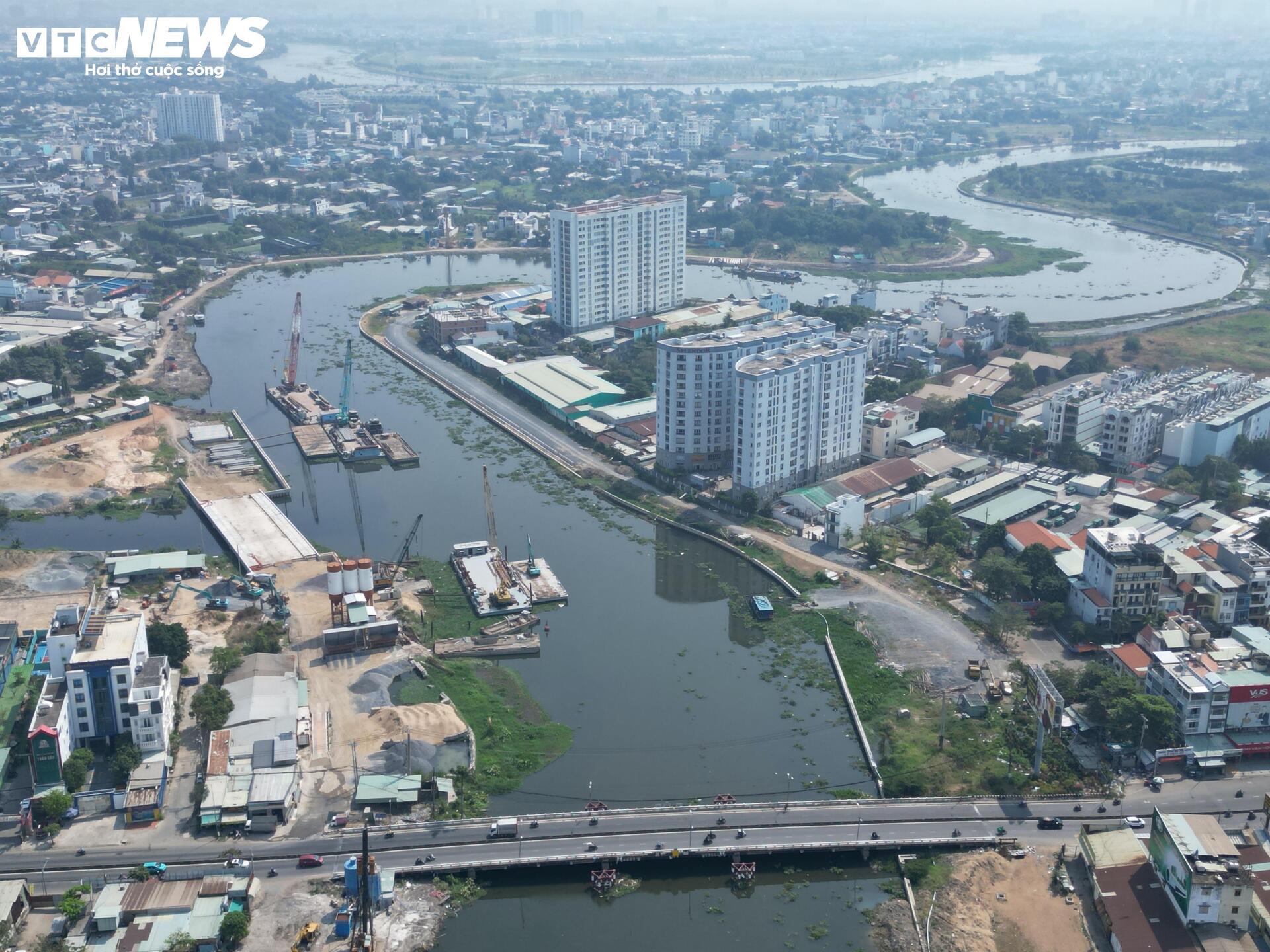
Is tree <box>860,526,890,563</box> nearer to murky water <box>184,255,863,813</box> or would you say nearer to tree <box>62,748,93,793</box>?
murky water <box>184,255,863,813</box>

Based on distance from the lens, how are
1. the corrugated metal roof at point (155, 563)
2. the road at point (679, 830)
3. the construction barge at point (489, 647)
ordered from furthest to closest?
the corrugated metal roof at point (155, 563)
the construction barge at point (489, 647)
the road at point (679, 830)

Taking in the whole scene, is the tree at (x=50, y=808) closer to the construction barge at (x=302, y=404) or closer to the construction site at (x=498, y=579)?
the construction site at (x=498, y=579)

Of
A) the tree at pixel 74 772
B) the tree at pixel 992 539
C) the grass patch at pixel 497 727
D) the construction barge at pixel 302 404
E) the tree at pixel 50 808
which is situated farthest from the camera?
the construction barge at pixel 302 404

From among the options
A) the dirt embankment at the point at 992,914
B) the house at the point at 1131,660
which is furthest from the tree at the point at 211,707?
the house at the point at 1131,660

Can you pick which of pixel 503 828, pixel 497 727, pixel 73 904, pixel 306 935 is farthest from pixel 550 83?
pixel 306 935

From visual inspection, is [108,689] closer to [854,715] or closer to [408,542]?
[408,542]

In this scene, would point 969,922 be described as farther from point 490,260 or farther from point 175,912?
point 490,260

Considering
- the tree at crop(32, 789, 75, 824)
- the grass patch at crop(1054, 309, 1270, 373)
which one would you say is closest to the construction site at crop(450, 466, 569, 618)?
the tree at crop(32, 789, 75, 824)
